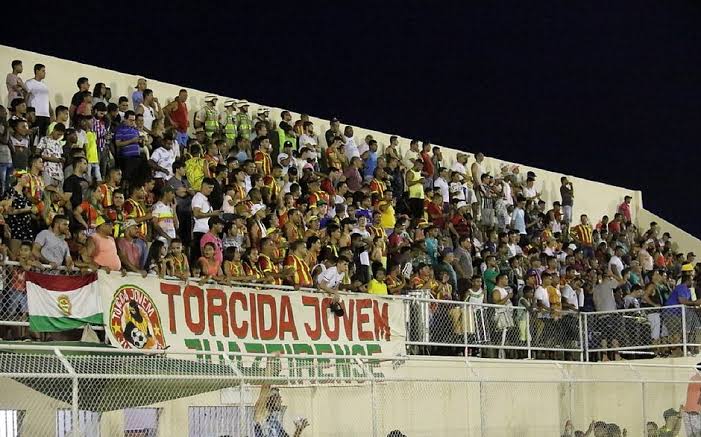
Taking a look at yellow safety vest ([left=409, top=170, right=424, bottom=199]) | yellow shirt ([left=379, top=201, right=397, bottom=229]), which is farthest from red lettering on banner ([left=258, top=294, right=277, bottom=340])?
yellow safety vest ([left=409, top=170, right=424, bottom=199])

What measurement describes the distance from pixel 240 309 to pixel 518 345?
6.50 m

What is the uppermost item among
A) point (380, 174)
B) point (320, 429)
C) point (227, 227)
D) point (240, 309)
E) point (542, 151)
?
point (542, 151)

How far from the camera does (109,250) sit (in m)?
16.6

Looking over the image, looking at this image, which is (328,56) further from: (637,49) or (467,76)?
(637,49)

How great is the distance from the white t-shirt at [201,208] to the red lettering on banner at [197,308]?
88.9 inches

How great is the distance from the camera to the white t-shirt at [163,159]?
20.2 meters

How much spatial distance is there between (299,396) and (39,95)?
607cm

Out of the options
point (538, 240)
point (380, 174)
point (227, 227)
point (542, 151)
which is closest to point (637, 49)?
point (542, 151)

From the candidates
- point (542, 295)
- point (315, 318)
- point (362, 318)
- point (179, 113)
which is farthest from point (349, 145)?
point (315, 318)

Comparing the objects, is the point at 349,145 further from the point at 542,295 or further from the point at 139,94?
the point at 139,94

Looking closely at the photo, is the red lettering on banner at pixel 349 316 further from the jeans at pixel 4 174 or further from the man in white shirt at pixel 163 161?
the jeans at pixel 4 174

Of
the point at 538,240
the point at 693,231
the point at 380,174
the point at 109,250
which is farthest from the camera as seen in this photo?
the point at 693,231

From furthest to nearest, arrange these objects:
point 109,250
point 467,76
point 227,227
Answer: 1. point 467,76
2. point 227,227
3. point 109,250

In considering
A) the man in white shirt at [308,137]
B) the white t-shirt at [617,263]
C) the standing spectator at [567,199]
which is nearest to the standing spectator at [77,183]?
the man in white shirt at [308,137]
